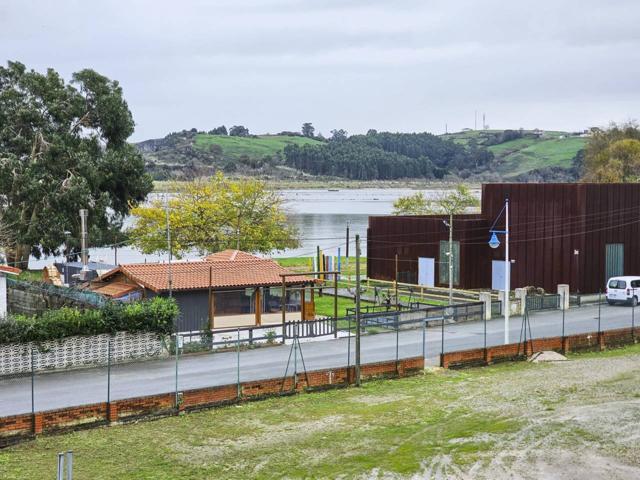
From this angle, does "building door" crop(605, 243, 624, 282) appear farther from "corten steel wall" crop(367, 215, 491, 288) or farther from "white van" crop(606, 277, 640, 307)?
"corten steel wall" crop(367, 215, 491, 288)

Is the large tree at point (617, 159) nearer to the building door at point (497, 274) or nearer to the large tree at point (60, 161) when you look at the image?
the building door at point (497, 274)

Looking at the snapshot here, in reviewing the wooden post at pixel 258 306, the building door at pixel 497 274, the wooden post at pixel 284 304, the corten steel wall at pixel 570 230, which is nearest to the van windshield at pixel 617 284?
the corten steel wall at pixel 570 230

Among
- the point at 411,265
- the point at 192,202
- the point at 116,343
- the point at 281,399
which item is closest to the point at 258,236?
the point at 192,202

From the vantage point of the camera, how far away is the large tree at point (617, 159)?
93.1m

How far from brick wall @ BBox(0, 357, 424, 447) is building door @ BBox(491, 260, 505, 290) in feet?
76.7

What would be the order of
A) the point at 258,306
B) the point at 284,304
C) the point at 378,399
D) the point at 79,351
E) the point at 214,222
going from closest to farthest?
the point at 378,399, the point at 79,351, the point at 284,304, the point at 258,306, the point at 214,222

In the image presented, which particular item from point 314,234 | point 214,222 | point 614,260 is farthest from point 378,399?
point 314,234

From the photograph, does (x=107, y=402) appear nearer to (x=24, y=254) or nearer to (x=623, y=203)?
(x=623, y=203)

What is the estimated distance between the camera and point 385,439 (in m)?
20.5

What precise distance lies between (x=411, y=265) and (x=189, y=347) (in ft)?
84.0

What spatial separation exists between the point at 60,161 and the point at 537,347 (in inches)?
1613

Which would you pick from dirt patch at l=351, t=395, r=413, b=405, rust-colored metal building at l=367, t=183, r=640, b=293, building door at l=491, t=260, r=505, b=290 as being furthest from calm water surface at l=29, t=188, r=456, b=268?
dirt patch at l=351, t=395, r=413, b=405

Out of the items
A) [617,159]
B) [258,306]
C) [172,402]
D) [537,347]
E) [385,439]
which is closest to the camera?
[385,439]

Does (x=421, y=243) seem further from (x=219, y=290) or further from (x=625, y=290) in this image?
(x=219, y=290)
